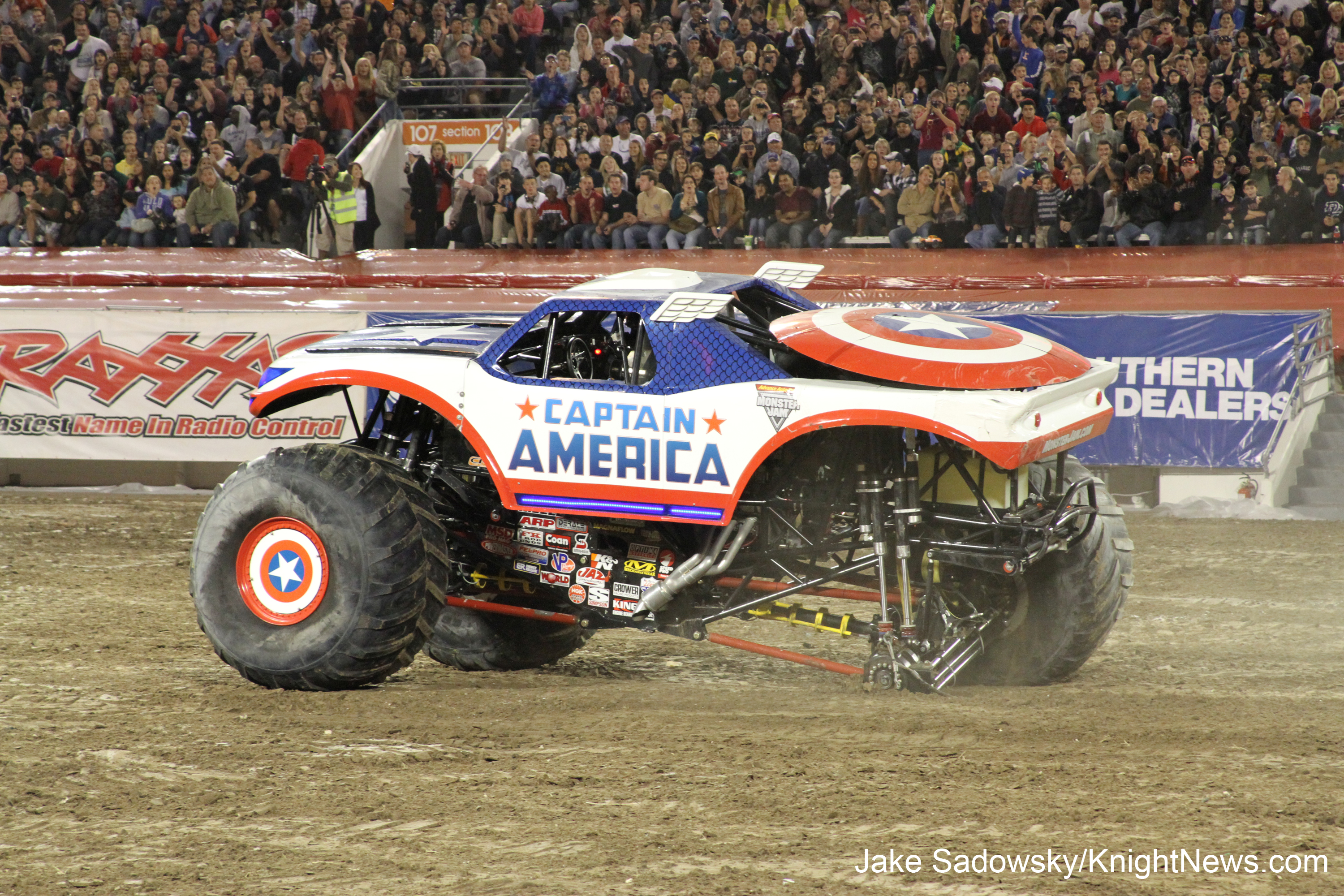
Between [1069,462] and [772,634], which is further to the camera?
[772,634]

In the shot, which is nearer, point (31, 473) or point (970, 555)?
point (970, 555)

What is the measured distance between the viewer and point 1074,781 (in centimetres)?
459

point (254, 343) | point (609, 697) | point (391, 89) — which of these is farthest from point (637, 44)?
point (609, 697)

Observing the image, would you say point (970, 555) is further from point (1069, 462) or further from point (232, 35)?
point (232, 35)

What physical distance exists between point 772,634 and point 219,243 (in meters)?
12.3

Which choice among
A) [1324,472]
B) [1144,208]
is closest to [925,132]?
Result: [1144,208]

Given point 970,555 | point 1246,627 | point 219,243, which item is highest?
point 219,243

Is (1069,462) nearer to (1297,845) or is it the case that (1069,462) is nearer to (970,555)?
(970,555)

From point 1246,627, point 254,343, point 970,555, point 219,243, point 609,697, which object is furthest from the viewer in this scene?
point 219,243

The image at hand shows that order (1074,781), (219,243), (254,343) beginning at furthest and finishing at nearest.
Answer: (219,243) < (254,343) < (1074,781)

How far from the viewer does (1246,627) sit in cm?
776

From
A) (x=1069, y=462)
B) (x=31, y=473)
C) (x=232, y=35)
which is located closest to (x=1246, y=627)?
Result: (x=1069, y=462)

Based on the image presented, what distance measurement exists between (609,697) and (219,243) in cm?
1346

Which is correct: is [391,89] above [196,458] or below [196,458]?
above
